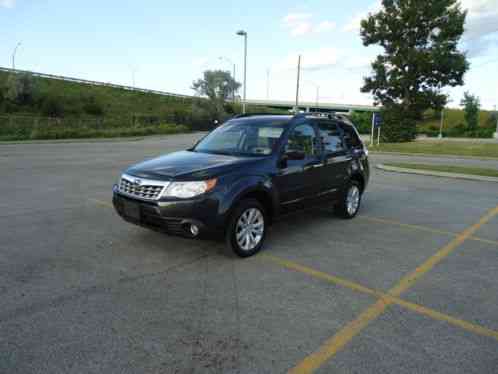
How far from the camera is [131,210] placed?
471 centimetres

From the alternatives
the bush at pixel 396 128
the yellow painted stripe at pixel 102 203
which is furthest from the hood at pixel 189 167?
the bush at pixel 396 128

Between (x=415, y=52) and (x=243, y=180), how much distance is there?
38.3m

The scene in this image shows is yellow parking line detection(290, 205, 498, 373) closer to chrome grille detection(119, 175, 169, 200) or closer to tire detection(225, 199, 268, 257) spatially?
tire detection(225, 199, 268, 257)

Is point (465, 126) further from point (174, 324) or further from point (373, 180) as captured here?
point (174, 324)

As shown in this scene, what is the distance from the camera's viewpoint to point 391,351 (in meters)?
2.91

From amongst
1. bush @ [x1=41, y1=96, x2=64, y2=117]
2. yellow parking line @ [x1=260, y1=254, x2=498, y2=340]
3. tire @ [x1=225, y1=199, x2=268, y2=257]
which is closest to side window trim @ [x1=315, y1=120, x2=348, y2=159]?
tire @ [x1=225, y1=199, x2=268, y2=257]

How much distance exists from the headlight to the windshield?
40.3 inches

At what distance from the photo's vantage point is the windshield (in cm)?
535

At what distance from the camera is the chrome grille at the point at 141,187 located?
447 centimetres

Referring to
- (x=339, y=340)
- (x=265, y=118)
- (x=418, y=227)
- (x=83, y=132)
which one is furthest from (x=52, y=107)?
(x=339, y=340)

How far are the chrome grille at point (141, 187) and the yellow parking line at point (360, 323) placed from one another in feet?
Answer: 8.04

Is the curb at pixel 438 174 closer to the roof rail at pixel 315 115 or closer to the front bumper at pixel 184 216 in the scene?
the roof rail at pixel 315 115

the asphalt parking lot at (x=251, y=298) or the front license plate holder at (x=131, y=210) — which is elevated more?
the front license plate holder at (x=131, y=210)

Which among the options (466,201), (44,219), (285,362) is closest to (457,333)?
(285,362)
